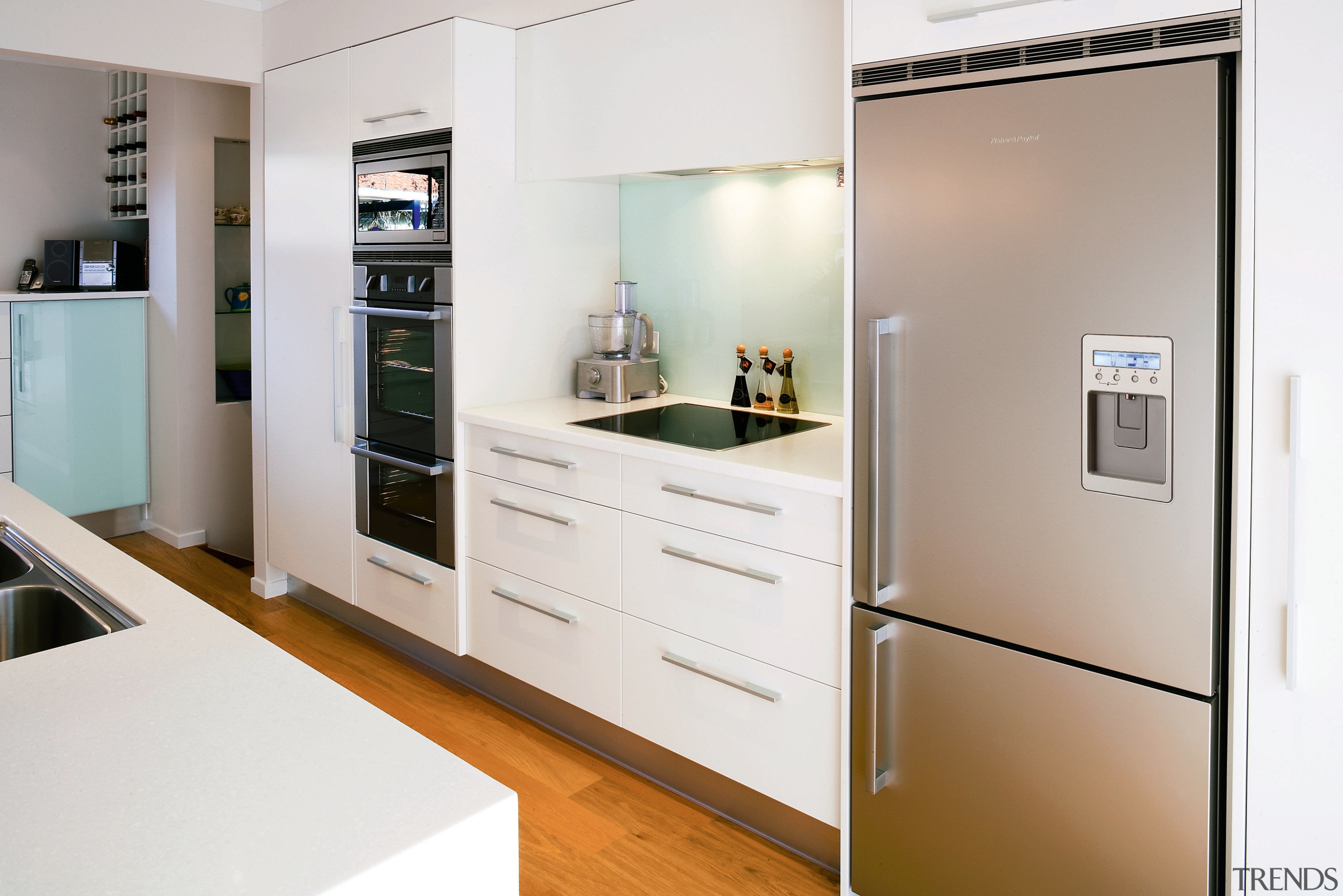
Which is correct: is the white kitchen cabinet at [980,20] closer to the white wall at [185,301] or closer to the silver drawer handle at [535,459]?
the silver drawer handle at [535,459]

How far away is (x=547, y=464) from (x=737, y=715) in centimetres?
87

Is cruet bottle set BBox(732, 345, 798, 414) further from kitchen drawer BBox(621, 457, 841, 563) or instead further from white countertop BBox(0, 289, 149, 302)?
white countertop BBox(0, 289, 149, 302)

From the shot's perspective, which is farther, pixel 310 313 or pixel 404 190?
pixel 310 313

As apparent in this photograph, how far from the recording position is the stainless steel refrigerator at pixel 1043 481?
1532mm

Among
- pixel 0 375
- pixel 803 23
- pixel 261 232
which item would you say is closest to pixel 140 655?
pixel 803 23

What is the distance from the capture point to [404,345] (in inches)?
126

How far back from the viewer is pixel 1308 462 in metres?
1.45

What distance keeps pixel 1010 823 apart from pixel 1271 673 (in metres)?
0.54

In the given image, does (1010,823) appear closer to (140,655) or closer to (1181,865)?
(1181,865)

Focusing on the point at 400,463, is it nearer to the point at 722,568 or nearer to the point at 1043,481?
the point at 722,568

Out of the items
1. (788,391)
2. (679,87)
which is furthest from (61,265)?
(788,391)

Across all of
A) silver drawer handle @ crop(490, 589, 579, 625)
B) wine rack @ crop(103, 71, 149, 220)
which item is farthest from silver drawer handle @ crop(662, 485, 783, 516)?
wine rack @ crop(103, 71, 149, 220)

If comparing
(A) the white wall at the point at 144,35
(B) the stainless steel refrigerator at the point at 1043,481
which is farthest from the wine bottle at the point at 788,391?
(A) the white wall at the point at 144,35

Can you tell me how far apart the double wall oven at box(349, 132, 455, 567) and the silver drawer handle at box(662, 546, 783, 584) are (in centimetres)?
97
